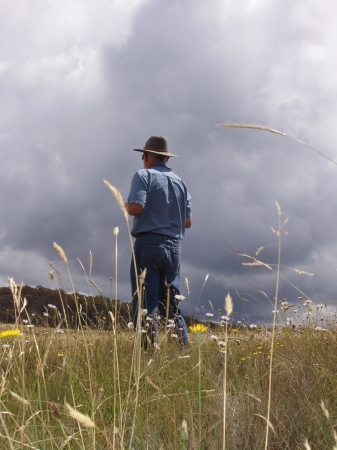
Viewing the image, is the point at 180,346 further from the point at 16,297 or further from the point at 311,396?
the point at 16,297

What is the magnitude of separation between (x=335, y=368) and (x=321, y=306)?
1.46m

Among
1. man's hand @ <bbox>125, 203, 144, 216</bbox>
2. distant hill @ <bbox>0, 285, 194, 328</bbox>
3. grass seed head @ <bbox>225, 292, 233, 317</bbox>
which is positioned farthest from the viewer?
man's hand @ <bbox>125, 203, 144, 216</bbox>

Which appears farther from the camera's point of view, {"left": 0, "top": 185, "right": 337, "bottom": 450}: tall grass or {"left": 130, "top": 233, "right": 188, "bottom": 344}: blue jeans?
{"left": 130, "top": 233, "right": 188, "bottom": 344}: blue jeans

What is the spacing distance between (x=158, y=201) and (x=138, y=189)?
28cm

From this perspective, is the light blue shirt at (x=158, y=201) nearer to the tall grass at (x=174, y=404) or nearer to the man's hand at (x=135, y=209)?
the man's hand at (x=135, y=209)

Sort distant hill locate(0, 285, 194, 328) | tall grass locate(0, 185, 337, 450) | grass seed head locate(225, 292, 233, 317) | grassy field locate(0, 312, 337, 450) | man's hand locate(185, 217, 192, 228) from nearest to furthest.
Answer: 1. grass seed head locate(225, 292, 233, 317)
2. tall grass locate(0, 185, 337, 450)
3. grassy field locate(0, 312, 337, 450)
4. distant hill locate(0, 285, 194, 328)
5. man's hand locate(185, 217, 192, 228)

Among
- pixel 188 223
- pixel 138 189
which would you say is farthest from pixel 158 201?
pixel 188 223

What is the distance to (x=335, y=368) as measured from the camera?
299cm

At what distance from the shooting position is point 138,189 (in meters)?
4.25

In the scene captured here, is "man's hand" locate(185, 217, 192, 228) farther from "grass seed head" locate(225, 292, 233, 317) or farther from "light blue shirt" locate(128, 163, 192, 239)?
"grass seed head" locate(225, 292, 233, 317)

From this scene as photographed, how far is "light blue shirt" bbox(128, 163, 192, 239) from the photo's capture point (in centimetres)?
429

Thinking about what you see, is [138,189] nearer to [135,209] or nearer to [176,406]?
[135,209]

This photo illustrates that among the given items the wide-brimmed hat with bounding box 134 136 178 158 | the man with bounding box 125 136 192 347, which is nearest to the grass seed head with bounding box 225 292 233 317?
the man with bounding box 125 136 192 347

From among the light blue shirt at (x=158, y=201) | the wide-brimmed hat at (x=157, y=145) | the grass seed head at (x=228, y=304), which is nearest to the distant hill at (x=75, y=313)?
the light blue shirt at (x=158, y=201)
